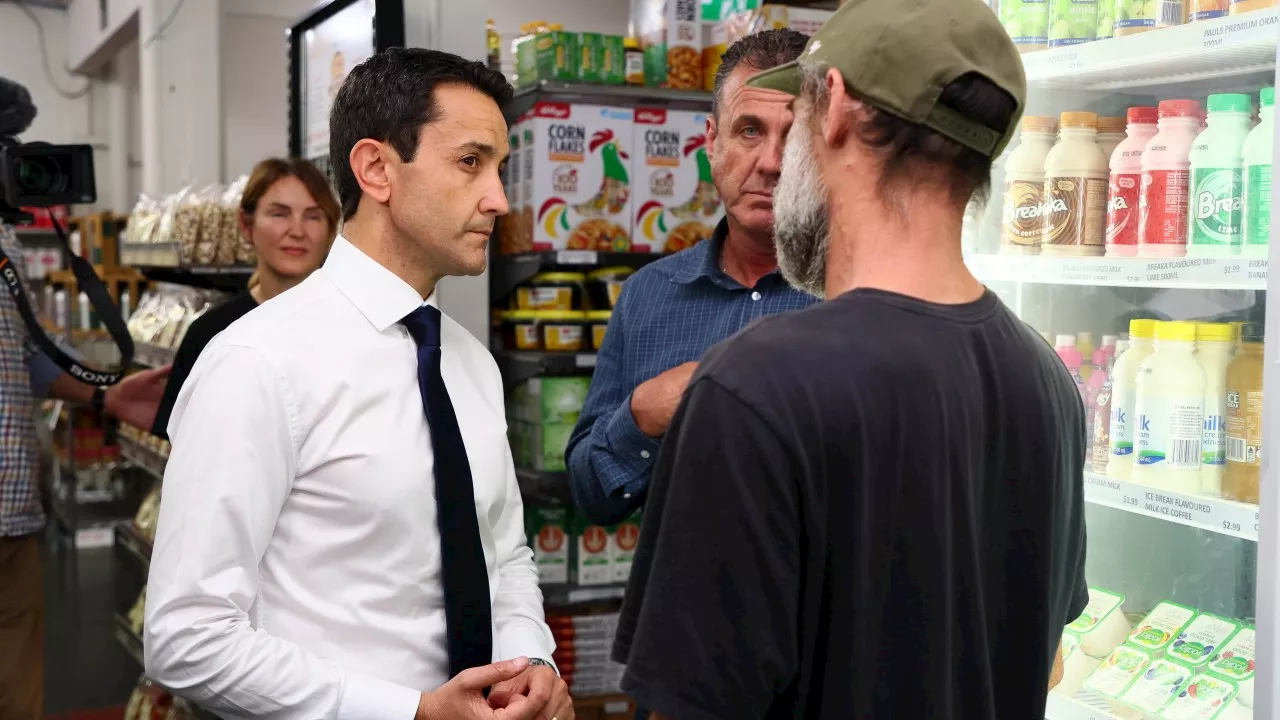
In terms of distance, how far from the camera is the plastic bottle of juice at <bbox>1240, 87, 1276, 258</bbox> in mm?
1802

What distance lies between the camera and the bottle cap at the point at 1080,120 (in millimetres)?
2131

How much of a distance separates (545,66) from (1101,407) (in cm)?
223

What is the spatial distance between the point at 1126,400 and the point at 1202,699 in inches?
20.0

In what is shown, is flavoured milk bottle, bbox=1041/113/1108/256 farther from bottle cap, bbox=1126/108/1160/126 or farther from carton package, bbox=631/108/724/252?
carton package, bbox=631/108/724/252

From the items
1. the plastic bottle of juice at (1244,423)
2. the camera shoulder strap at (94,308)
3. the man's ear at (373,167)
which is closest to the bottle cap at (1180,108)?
the plastic bottle of juice at (1244,423)

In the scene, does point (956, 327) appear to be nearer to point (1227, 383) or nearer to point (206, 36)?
point (1227, 383)

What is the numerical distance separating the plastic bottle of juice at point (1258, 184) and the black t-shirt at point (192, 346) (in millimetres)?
2366

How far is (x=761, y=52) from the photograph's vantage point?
2.19 m

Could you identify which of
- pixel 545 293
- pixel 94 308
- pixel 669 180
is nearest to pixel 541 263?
pixel 545 293

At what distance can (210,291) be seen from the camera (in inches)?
203

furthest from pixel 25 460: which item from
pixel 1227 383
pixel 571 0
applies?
pixel 571 0

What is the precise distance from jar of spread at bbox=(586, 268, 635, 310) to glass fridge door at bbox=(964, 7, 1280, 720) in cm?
174

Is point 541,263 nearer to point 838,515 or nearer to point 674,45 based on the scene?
point 674,45

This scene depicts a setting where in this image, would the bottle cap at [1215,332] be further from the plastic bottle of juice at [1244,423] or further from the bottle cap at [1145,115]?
the bottle cap at [1145,115]
